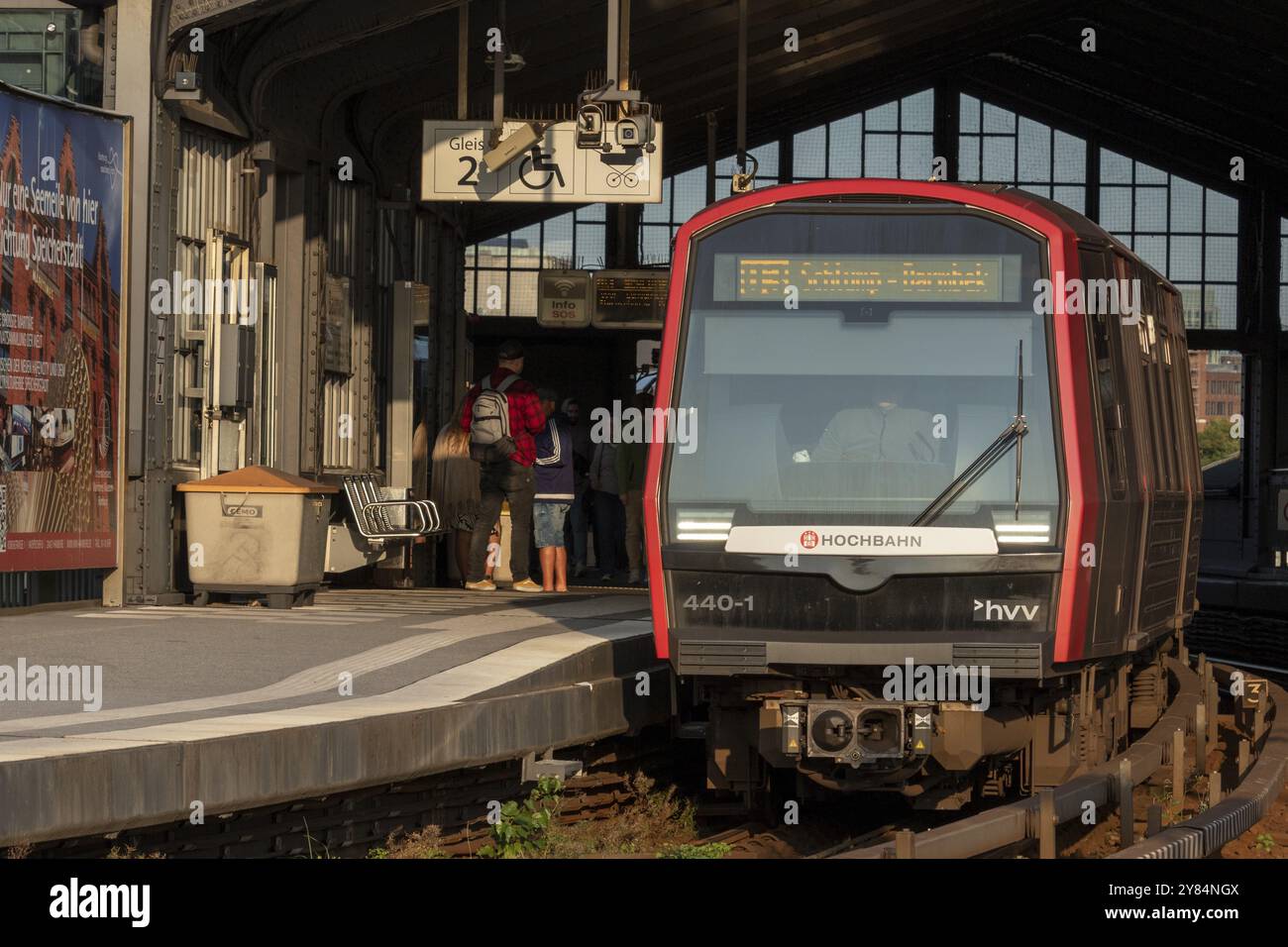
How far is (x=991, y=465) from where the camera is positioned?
9969 millimetres

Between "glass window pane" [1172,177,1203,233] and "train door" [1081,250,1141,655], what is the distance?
27.5 metres

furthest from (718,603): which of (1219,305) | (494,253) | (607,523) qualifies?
(1219,305)

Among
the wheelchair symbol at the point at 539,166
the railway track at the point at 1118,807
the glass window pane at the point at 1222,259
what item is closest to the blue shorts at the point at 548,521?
the wheelchair symbol at the point at 539,166

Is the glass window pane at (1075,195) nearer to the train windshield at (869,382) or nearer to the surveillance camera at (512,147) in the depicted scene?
the surveillance camera at (512,147)

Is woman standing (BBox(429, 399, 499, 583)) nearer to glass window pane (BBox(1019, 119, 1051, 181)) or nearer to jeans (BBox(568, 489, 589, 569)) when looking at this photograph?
jeans (BBox(568, 489, 589, 569))

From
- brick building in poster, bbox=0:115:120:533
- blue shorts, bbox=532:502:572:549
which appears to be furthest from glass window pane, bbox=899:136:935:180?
brick building in poster, bbox=0:115:120:533

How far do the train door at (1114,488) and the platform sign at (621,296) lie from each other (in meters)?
12.3

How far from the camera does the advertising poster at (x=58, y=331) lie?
14.1m

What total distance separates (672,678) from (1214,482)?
117 feet

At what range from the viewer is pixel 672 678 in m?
11.1

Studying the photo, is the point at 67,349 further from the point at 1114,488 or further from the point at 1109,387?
the point at 1114,488
